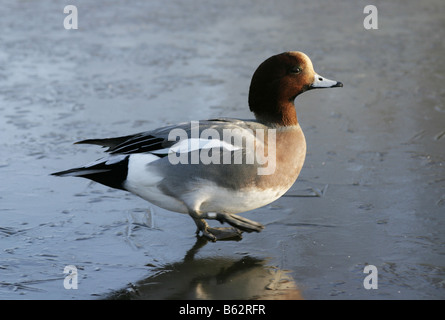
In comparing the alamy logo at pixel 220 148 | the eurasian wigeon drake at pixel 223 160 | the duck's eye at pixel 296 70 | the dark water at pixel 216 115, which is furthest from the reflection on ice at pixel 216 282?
the duck's eye at pixel 296 70

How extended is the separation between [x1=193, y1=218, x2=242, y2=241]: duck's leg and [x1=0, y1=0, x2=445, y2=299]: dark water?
0.24ft

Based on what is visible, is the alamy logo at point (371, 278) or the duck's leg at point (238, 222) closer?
the alamy logo at point (371, 278)

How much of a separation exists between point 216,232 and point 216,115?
2238 millimetres

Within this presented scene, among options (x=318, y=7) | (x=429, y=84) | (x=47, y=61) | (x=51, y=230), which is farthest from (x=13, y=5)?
(x=51, y=230)

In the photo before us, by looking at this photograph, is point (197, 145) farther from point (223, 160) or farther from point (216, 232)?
point (216, 232)

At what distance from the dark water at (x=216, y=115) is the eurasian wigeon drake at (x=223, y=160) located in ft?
0.74

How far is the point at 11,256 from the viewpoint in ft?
11.2

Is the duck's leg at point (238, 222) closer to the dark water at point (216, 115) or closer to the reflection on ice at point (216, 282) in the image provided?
the dark water at point (216, 115)

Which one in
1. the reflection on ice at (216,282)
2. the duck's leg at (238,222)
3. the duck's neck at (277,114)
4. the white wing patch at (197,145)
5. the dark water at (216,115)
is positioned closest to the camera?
the reflection on ice at (216,282)

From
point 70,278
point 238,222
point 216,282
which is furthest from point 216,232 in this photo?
point 70,278

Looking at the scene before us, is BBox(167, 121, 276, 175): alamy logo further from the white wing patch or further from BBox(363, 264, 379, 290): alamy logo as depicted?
BBox(363, 264, 379, 290): alamy logo

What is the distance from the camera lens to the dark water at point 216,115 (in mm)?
3240

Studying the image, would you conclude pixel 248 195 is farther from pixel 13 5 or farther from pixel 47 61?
pixel 13 5

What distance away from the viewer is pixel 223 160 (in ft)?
11.5
